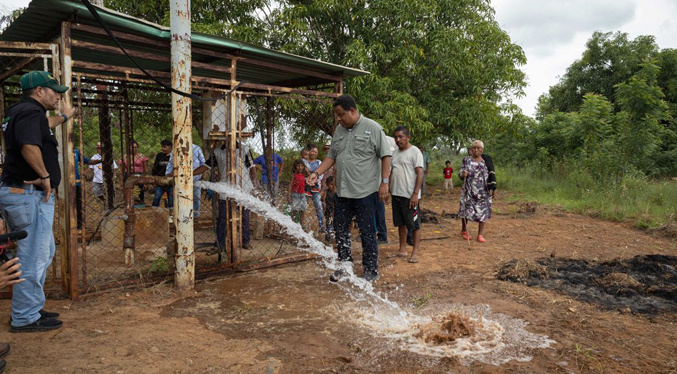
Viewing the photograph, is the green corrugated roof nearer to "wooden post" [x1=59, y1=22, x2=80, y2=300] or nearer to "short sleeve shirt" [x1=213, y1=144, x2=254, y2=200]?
"wooden post" [x1=59, y1=22, x2=80, y2=300]

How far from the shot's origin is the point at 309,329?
3562mm

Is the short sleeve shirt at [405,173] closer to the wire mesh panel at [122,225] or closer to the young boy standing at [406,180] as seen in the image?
the young boy standing at [406,180]

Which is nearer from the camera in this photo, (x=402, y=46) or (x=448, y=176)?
(x=402, y=46)

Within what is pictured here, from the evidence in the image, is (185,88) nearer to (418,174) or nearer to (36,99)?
(36,99)

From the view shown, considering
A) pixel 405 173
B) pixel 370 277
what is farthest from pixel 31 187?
pixel 405 173

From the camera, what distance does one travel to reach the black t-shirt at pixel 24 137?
3.17 meters

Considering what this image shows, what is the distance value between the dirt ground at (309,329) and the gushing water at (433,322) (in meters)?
0.06

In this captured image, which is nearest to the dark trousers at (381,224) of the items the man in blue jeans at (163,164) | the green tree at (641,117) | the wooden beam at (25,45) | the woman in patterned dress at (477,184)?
the woman in patterned dress at (477,184)

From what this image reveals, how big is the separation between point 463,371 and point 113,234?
16.7ft

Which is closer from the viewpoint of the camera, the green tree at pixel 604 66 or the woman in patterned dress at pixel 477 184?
the woman in patterned dress at pixel 477 184

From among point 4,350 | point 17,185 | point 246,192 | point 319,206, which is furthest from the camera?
point 319,206

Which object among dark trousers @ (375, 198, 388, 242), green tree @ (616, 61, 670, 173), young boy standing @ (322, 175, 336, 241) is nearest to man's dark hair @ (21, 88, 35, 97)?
young boy standing @ (322, 175, 336, 241)

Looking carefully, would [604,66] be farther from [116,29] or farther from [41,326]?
[41,326]

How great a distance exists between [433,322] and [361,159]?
6.18ft
